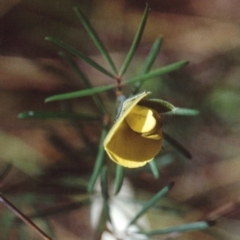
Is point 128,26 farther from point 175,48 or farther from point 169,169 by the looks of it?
point 169,169

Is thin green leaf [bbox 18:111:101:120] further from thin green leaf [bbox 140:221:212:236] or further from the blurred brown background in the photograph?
thin green leaf [bbox 140:221:212:236]

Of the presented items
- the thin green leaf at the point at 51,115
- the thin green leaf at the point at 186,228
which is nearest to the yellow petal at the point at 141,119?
the thin green leaf at the point at 51,115

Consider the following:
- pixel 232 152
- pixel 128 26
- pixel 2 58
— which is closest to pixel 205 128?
pixel 232 152

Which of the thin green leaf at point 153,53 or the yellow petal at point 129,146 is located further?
the thin green leaf at point 153,53

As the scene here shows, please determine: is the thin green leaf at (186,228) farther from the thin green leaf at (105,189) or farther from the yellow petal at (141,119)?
the yellow petal at (141,119)

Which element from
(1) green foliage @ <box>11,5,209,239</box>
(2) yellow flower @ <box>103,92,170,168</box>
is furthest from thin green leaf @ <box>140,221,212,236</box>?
(2) yellow flower @ <box>103,92,170,168</box>

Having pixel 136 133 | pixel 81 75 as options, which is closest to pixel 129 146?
pixel 136 133

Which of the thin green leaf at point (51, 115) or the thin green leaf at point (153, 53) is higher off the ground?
the thin green leaf at point (153, 53)

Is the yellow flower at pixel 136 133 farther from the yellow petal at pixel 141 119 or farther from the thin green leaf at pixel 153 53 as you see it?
the thin green leaf at pixel 153 53
